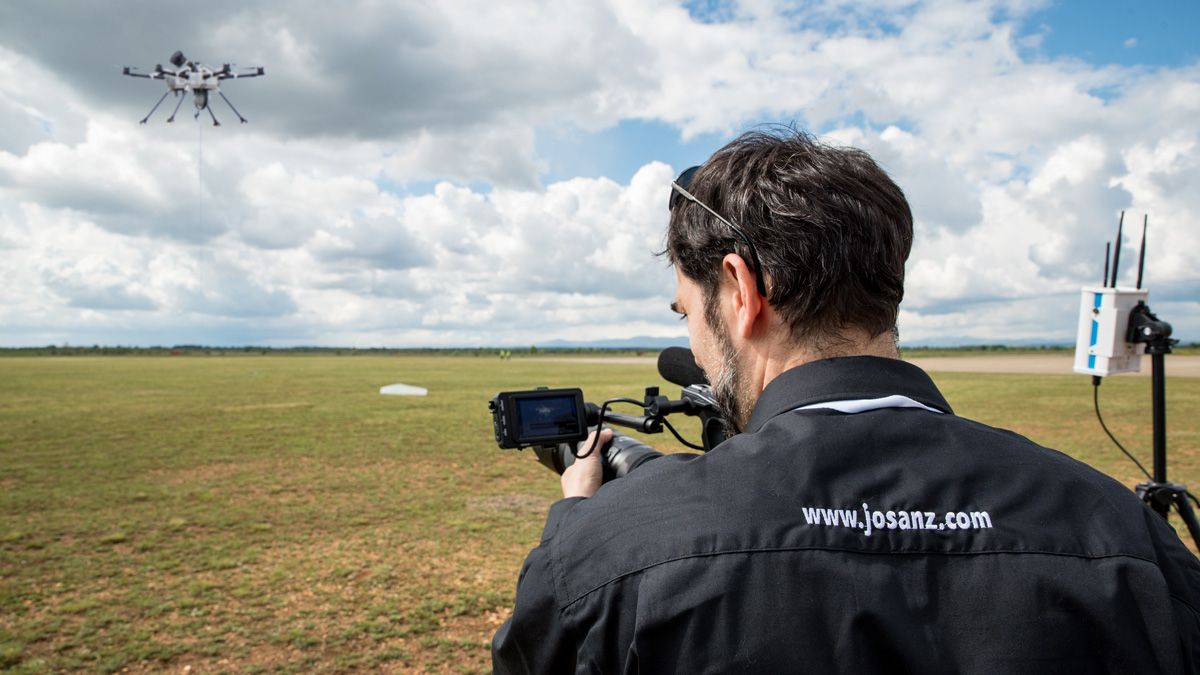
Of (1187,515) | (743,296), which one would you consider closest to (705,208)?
(743,296)

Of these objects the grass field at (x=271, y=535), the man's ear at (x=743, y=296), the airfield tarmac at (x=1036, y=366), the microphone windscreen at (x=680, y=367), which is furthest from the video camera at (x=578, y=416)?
the airfield tarmac at (x=1036, y=366)

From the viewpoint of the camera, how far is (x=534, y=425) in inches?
73.5

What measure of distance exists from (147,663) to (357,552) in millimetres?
2097

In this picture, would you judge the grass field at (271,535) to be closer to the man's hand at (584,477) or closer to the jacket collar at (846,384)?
the man's hand at (584,477)

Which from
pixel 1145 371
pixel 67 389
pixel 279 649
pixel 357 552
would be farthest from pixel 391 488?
pixel 1145 371

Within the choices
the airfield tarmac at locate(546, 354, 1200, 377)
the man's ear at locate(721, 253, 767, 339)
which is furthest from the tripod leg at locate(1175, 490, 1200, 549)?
the airfield tarmac at locate(546, 354, 1200, 377)

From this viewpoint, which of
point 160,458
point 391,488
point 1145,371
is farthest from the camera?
point 1145,371

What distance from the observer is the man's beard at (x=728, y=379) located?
127 cm

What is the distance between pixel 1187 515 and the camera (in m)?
3.49

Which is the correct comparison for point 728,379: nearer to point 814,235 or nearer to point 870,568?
point 814,235

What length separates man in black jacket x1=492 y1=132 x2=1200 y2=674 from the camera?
2.93 feet

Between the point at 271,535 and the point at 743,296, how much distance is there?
650 cm

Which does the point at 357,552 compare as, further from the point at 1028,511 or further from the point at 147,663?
the point at 1028,511

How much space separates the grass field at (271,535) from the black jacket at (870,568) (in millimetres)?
3491
